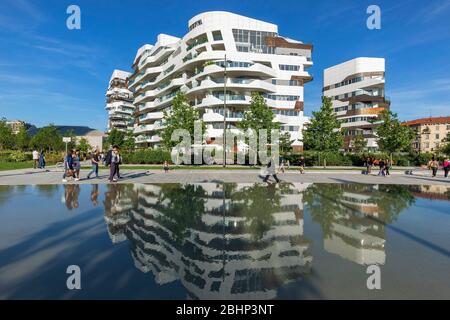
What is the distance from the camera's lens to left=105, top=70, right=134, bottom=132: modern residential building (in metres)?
106

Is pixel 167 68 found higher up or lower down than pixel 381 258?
higher up

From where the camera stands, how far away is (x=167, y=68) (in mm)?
60719

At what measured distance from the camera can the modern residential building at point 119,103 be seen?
10562cm

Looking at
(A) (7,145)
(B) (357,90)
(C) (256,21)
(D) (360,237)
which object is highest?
(C) (256,21)

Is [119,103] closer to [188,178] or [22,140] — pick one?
[22,140]

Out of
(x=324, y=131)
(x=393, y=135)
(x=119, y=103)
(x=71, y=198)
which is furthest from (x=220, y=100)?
(x=119, y=103)

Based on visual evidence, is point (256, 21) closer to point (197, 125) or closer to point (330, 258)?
point (197, 125)

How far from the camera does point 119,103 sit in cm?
10512

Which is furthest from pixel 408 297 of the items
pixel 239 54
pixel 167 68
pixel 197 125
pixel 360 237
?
pixel 167 68

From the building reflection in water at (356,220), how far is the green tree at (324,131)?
23539 millimetres

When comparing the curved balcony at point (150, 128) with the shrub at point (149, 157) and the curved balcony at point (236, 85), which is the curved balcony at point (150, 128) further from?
the shrub at point (149, 157)

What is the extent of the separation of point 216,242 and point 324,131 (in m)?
32.8

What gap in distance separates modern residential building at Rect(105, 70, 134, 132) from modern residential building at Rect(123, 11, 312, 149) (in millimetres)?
51749
